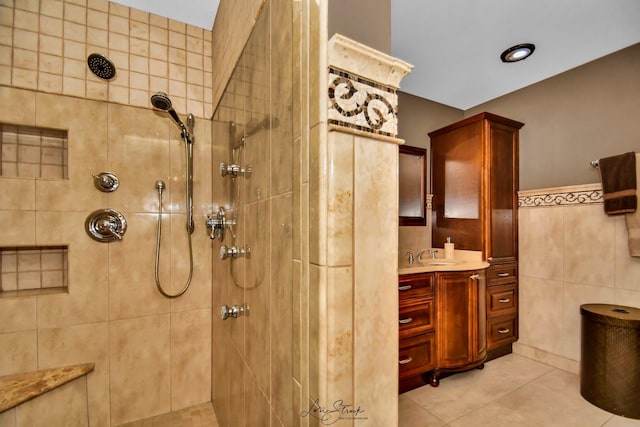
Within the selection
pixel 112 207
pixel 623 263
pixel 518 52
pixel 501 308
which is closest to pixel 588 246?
pixel 623 263

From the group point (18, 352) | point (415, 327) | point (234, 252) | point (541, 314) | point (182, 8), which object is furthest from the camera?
point (541, 314)

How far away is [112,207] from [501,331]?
310 cm

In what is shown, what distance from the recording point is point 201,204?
183 cm

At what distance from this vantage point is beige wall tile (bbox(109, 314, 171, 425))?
159cm

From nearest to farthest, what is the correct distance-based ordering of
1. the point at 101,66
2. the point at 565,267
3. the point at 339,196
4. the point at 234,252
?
the point at 339,196
the point at 234,252
the point at 101,66
the point at 565,267

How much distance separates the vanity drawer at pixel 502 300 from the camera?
235 centimetres

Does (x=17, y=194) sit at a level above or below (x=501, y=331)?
above

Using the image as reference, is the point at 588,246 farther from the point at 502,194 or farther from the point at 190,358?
the point at 190,358

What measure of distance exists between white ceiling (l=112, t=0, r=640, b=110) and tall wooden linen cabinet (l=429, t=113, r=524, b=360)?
438 mm

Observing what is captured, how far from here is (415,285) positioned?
190 cm

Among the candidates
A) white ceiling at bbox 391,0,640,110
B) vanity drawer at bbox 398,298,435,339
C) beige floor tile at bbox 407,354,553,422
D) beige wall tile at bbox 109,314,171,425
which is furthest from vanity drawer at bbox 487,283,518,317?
beige wall tile at bbox 109,314,171,425

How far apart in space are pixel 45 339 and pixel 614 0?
3740 millimetres

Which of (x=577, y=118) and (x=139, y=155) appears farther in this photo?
(x=577, y=118)

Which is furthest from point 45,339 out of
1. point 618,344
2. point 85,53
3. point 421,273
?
point 618,344
